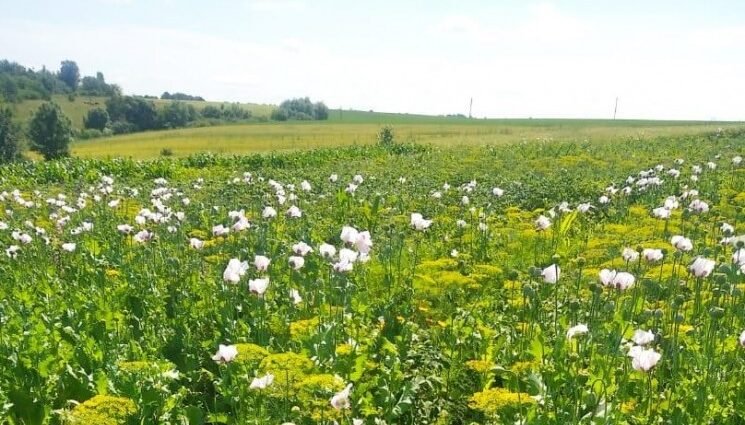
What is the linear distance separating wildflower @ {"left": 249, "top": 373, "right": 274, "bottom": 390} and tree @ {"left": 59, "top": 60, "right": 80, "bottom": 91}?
603 feet

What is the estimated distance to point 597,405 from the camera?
3646mm

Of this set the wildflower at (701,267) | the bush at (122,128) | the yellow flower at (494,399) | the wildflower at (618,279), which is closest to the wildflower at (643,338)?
the wildflower at (618,279)

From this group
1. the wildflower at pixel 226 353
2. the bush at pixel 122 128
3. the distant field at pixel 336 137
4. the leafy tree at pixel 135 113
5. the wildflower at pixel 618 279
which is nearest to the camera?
the wildflower at pixel 226 353

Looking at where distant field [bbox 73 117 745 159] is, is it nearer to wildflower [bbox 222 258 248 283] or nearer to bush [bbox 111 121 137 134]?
bush [bbox 111 121 137 134]

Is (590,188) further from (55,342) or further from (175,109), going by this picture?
(175,109)

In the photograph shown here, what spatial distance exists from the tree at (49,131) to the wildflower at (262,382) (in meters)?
59.6

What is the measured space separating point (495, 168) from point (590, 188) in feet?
19.2

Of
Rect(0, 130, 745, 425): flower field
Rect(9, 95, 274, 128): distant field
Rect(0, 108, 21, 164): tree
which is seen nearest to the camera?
Rect(0, 130, 745, 425): flower field

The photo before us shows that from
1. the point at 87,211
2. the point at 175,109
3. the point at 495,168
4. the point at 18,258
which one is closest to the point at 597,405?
the point at 18,258

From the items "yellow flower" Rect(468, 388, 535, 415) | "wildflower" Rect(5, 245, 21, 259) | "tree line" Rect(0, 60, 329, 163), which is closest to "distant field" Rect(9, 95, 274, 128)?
"tree line" Rect(0, 60, 329, 163)

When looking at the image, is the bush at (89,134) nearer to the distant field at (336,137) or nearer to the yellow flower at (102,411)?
the distant field at (336,137)

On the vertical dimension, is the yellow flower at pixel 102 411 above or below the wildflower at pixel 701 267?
below

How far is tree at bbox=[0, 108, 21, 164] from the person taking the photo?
55.3 metres

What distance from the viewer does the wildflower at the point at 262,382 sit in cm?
321
